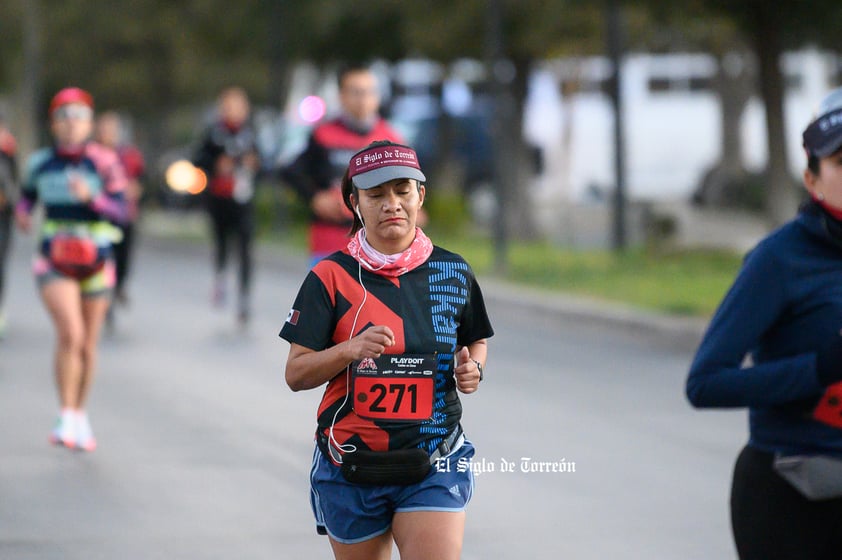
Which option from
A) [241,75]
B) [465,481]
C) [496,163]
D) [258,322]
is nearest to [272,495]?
[465,481]

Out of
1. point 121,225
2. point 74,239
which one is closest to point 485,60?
point 121,225

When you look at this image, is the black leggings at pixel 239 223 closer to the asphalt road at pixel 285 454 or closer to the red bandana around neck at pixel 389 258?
the asphalt road at pixel 285 454

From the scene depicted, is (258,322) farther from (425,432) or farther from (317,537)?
(425,432)

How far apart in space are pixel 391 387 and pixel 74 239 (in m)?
5.47

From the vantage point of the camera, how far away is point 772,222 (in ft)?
64.4

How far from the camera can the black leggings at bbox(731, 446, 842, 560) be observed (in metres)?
3.52

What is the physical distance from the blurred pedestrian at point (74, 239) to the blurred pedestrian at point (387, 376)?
191 inches

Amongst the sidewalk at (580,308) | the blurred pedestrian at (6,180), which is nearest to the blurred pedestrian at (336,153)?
the sidewalk at (580,308)

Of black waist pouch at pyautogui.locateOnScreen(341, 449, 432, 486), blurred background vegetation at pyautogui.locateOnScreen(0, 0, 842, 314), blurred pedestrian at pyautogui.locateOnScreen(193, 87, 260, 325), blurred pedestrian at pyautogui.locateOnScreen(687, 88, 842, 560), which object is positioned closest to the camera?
blurred pedestrian at pyautogui.locateOnScreen(687, 88, 842, 560)

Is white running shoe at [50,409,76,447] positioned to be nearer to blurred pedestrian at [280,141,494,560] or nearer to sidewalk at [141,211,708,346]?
blurred pedestrian at [280,141,494,560]

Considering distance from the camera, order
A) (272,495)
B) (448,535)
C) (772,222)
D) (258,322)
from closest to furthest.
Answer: (448,535), (272,495), (258,322), (772,222)

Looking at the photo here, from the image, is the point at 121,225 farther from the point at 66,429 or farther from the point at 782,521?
the point at 782,521

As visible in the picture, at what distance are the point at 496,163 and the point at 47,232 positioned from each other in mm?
11028

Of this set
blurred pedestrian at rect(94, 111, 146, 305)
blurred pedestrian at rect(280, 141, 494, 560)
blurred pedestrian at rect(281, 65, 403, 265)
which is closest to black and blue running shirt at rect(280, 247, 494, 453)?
blurred pedestrian at rect(280, 141, 494, 560)
